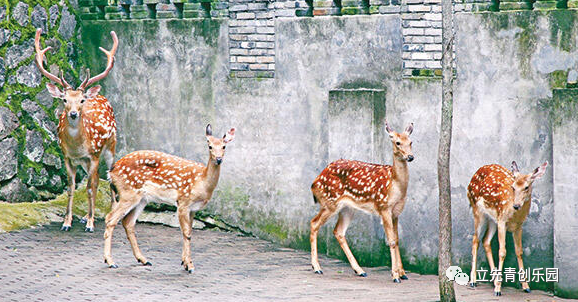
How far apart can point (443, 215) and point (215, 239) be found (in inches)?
150

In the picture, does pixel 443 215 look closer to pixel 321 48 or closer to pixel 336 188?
pixel 336 188

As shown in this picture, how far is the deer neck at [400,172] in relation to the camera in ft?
35.8

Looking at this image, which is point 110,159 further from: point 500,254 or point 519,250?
point 519,250

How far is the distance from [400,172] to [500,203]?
Result: 42.8 inches

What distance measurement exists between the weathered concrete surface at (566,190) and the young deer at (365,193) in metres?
1.51

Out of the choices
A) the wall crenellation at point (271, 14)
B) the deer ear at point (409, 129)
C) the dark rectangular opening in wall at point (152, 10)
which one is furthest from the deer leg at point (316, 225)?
the dark rectangular opening in wall at point (152, 10)

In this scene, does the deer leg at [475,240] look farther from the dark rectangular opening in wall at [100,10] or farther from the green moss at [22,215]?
the dark rectangular opening in wall at [100,10]

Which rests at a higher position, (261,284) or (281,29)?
(281,29)

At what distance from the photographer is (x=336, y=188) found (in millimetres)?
11328

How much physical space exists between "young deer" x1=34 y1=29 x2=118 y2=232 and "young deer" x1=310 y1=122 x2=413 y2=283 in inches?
110

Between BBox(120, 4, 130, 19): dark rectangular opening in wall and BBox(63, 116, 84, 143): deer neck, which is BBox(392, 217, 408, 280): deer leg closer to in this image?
BBox(63, 116, 84, 143): deer neck

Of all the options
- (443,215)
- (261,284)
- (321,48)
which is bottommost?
(261,284)

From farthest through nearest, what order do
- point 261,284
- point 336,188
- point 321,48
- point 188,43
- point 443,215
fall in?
point 188,43, point 321,48, point 336,188, point 261,284, point 443,215

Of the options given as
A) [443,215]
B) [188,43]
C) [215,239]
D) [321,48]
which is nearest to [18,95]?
[188,43]
